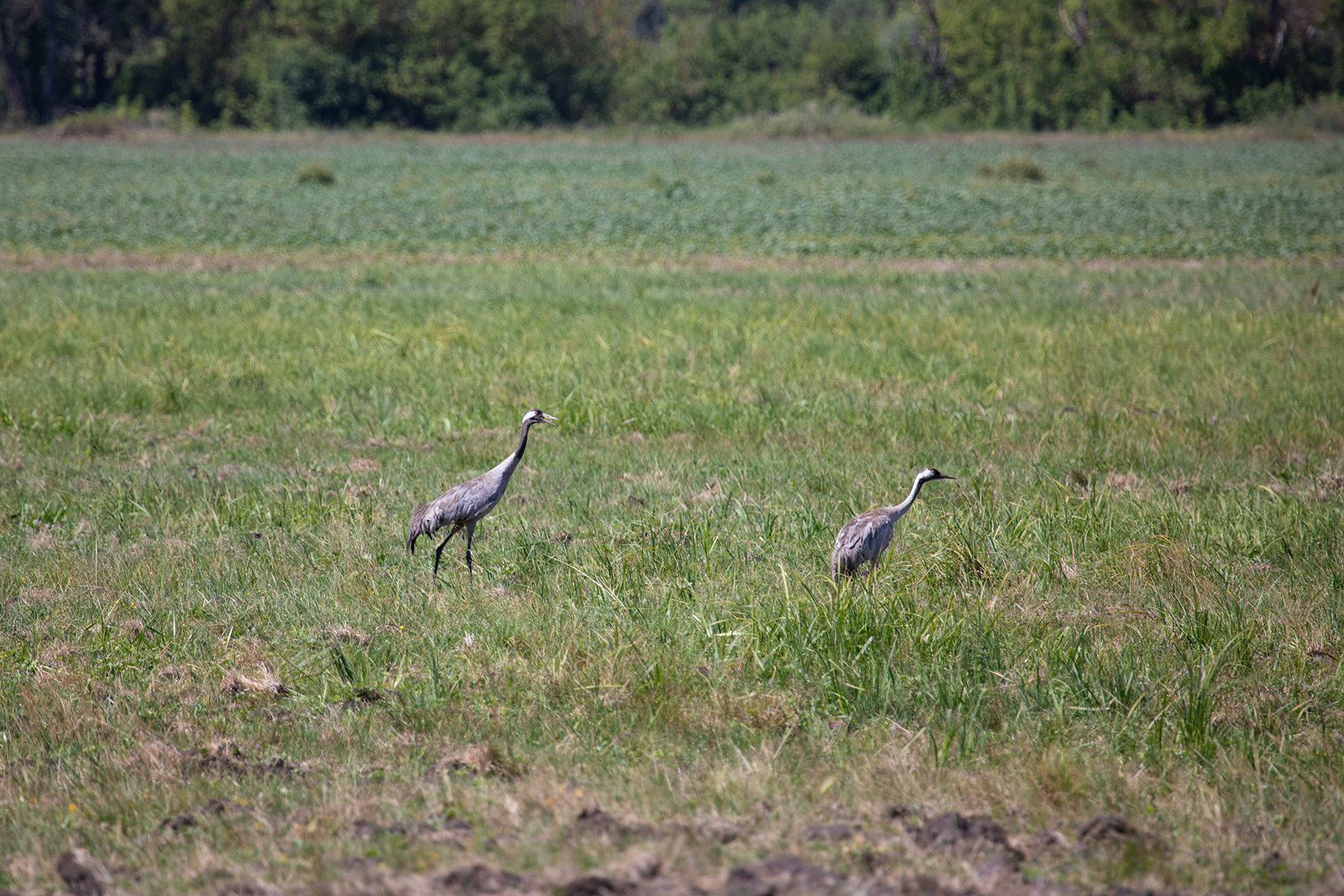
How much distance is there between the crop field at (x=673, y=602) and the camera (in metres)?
4.07

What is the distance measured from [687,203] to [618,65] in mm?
56958

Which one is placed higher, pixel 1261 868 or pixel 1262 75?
pixel 1262 75

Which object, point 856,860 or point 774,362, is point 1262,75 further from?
point 856,860

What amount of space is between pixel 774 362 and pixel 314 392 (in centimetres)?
526

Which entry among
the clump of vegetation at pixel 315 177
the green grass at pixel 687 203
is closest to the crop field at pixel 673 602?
the green grass at pixel 687 203

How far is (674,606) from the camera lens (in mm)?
6059

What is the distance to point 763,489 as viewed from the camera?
869 centimetres

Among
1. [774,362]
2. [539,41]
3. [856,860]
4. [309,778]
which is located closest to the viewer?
[856,860]

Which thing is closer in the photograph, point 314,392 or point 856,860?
point 856,860

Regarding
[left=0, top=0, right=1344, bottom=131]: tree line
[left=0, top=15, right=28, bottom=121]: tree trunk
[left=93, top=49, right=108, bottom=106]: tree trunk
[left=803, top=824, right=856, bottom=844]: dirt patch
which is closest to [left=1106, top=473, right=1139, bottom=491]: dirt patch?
[left=803, top=824, right=856, bottom=844]: dirt patch

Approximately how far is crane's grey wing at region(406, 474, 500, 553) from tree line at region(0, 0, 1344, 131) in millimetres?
73757

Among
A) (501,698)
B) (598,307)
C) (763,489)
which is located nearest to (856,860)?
(501,698)

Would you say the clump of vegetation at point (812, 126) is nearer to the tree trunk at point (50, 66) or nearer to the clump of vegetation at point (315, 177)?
the clump of vegetation at point (315, 177)

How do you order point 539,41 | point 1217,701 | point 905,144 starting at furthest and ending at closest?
point 539,41 → point 905,144 → point 1217,701
